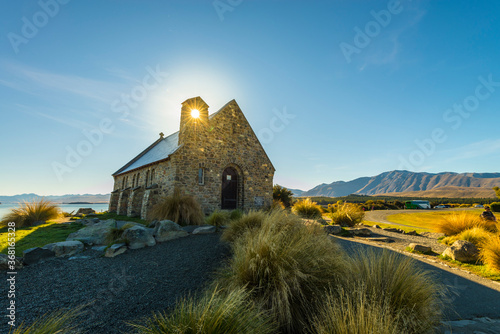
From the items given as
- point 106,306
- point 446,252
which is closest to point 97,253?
point 106,306

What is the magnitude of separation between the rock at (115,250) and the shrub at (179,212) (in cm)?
365

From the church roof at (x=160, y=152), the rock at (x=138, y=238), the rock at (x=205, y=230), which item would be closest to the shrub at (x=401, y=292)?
the rock at (x=205, y=230)

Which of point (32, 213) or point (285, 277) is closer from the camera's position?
point (285, 277)

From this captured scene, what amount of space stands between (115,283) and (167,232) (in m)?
3.42

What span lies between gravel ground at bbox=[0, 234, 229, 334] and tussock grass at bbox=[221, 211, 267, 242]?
15.0 inches

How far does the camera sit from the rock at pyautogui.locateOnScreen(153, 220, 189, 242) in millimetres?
7530

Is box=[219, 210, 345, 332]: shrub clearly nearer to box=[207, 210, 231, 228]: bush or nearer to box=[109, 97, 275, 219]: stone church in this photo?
box=[207, 210, 231, 228]: bush

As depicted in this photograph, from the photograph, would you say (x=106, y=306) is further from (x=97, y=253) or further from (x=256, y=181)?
(x=256, y=181)

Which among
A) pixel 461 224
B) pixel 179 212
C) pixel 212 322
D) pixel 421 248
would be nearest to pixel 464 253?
pixel 421 248

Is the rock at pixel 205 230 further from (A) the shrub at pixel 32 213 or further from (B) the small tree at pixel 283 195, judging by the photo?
(B) the small tree at pixel 283 195

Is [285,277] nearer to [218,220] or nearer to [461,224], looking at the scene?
[218,220]

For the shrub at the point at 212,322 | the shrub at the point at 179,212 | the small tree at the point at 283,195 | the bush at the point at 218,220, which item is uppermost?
the small tree at the point at 283,195

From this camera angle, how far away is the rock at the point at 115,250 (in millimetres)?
6258

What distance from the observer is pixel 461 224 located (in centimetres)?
881
